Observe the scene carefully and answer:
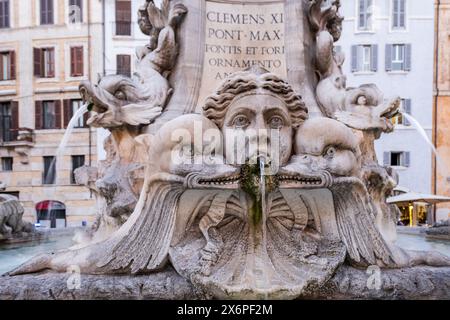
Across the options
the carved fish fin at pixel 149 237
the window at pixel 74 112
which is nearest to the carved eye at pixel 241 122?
the carved fish fin at pixel 149 237

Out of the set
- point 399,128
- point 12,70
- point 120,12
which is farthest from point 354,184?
point 12,70

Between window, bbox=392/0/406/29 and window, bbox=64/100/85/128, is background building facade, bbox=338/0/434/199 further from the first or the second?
window, bbox=64/100/85/128

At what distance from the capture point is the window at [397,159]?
2241cm

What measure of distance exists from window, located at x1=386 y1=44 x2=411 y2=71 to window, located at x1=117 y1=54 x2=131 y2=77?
11637 mm

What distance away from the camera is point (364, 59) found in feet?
74.3

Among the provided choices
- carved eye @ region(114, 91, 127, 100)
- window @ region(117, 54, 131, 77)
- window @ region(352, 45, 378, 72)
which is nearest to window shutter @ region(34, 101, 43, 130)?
window @ region(117, 54, 131, 77)

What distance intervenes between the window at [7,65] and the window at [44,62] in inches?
51.8

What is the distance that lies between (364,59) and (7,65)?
1712 cm

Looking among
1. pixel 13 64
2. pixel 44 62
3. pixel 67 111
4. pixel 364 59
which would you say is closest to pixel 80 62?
pixel 44 62

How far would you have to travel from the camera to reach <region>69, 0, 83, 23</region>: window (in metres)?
24.4

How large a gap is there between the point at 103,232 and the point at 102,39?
2102 centimetres

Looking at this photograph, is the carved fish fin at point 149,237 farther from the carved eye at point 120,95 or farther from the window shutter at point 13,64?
the window shutter at point 13,64

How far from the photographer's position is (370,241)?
10.4 ft

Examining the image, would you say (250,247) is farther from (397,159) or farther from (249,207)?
(397,159)
